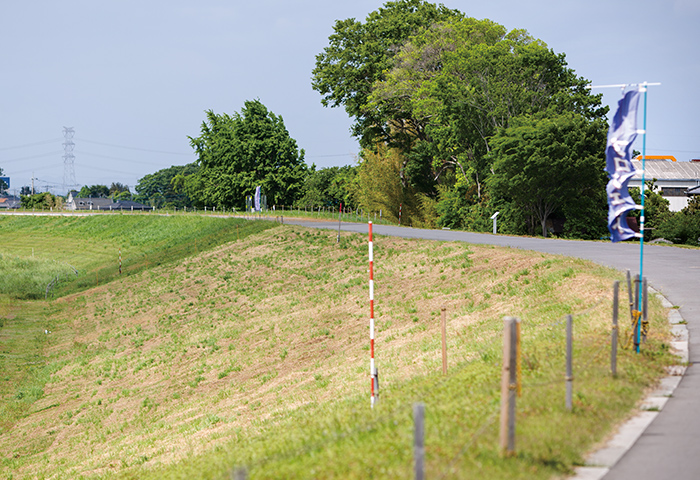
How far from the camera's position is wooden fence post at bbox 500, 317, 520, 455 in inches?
233

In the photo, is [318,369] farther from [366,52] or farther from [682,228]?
[366,52]

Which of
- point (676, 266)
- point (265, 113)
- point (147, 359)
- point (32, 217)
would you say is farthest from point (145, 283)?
point (32, 217)

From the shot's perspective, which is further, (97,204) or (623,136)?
(97,204)

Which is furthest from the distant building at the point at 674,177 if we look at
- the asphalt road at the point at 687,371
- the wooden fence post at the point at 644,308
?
the wooden fence post at the point at 644,308

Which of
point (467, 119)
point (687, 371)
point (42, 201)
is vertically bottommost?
point (687, 371)

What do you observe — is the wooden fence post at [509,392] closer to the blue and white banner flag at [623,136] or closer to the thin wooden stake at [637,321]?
the blue and white banner flag at [623,136]

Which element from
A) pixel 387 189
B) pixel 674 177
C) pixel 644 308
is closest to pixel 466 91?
pixel 387 189

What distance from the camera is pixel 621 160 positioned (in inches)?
361

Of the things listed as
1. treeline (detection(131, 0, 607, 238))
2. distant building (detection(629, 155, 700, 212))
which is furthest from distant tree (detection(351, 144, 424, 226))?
distant building (detection(629, 155, 700, 212))

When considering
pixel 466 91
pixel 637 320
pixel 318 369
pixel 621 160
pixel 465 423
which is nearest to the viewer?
pixel 465 423

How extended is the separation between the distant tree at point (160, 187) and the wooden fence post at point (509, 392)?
567ft

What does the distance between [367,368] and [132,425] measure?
633 centimetres

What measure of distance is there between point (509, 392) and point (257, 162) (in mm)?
74733

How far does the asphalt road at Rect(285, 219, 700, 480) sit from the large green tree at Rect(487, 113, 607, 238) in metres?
10.6
